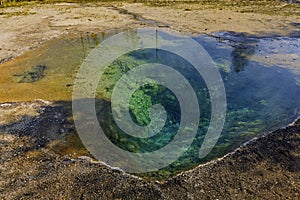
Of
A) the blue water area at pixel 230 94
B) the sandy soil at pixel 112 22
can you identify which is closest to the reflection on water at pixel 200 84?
the blue water area at pixel 230 94

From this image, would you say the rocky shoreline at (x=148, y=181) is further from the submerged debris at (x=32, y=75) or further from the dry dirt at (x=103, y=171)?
the submerged debris at (x=32, y=75)

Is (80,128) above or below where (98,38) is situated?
below

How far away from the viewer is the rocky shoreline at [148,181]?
6.37 m

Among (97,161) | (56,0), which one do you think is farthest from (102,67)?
(56,0)

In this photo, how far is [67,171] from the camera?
7.09 metres

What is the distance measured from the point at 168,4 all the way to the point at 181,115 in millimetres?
17597

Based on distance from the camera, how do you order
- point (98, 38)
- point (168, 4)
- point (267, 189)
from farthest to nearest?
1. point (168, 4)
2. point (98, 38)
3. point (267, 189)

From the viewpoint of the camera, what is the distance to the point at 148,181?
6.78m

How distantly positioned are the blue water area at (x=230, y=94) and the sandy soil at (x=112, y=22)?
2.57 metres

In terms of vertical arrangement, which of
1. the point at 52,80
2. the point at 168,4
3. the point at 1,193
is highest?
the point at 168,4

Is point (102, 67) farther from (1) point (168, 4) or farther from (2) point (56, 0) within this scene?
(2) point (56, 0)

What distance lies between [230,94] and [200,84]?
4.25 ft

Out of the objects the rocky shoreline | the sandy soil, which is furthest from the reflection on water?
the sandy soil

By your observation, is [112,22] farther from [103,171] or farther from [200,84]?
[103,171]
